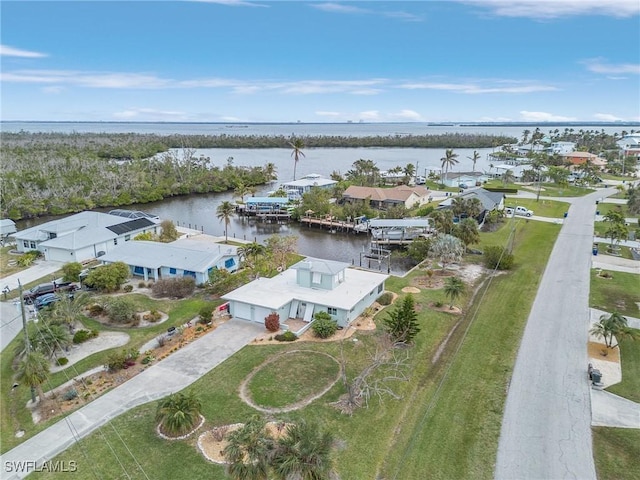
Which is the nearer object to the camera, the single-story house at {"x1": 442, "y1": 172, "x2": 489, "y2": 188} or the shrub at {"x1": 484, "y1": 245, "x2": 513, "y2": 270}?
the shrub at {"x1": 484, "y1": 245, "x2": 513, "y2": 270}

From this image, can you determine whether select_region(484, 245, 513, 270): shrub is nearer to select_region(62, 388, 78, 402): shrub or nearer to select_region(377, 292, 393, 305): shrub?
select_region(377, 292, 393, 305): shrub

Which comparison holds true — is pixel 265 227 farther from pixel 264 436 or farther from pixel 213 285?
pixel 264 436

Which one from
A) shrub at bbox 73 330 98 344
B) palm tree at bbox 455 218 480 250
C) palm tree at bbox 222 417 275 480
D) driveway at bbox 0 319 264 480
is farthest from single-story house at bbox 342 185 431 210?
palm tree at bbox 222 417 275 480

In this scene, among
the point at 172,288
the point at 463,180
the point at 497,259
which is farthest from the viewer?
the point at 463,180

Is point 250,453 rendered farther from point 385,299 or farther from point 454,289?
point 454,289

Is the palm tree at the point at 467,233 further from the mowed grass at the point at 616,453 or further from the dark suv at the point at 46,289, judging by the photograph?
the dark suv at the point at 46,289

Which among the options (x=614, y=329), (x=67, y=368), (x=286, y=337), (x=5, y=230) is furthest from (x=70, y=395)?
(x=5, y=230)
